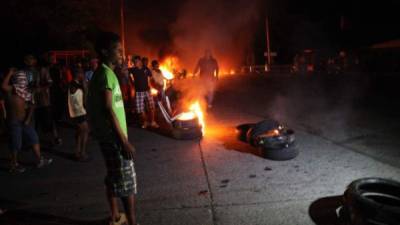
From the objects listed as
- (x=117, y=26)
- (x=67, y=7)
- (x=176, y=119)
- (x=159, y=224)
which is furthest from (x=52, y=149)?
(x=117, y=26)

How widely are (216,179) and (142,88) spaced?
425 centimetres

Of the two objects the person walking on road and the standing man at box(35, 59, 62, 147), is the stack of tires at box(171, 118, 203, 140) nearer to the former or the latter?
the person walking on road

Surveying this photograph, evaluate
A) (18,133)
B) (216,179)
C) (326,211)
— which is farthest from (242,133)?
(18,133)

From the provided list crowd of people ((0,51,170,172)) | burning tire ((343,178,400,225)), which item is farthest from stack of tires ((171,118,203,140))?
burning tire ((343,178,400,225))

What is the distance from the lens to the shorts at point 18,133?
218 inches

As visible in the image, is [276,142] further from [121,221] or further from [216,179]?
[121,221]

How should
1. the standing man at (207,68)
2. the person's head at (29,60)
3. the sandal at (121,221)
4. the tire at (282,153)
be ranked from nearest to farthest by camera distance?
Answer: the sandal at (121,221) < the tire at (282,153) < the person's head at (29,60) < the standing man at (207,68)

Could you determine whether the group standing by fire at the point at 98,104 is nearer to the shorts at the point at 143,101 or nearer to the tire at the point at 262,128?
the shorts at the point at 143,101

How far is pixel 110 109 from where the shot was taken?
313cm

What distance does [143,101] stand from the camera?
8.82m

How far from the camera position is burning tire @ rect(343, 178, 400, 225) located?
301 cm

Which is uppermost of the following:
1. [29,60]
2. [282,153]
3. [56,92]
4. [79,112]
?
[29,60]

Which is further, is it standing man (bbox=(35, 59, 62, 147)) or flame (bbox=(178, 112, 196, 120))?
flame (bbox=(178, 112, 196, 120))

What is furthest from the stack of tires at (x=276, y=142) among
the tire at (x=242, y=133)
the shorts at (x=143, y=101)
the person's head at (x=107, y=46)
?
the shorts at (x=143, y=101)
